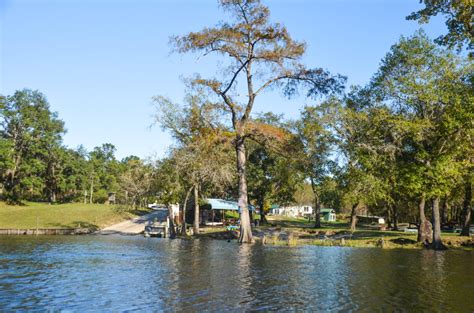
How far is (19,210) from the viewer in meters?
71.8

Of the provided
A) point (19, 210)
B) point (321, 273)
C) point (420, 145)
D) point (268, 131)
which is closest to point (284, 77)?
point (268, 131)

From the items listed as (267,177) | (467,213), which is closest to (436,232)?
(467,213)

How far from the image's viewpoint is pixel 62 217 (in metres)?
66.1

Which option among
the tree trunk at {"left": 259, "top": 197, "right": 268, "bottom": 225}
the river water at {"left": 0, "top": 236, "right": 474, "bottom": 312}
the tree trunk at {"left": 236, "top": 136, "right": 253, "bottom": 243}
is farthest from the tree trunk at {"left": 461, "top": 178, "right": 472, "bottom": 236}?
the tree trunk at {"left": 259, "top": 197, "right": 268, "bottom": 225}

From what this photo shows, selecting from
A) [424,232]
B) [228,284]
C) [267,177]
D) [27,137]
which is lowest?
[228,284]

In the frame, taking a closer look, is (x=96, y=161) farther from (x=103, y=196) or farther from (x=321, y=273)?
(x=321, y=273)

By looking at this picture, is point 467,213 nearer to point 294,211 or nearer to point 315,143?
point 315,143

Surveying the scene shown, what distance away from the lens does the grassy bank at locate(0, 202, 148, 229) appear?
60.1 metres

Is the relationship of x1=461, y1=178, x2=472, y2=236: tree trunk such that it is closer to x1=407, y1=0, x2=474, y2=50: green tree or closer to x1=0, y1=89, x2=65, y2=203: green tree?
x1=407, y1=0, x2=474, y2=50: green tree

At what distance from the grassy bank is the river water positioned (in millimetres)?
35740

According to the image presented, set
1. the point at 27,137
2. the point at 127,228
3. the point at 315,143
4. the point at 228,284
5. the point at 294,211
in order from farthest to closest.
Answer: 1. the point at 294,211
2. the point at 27,137
3. the point at 127,228
4. the point at 315,143
5. the point at 228,284

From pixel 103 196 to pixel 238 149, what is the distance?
80.2m

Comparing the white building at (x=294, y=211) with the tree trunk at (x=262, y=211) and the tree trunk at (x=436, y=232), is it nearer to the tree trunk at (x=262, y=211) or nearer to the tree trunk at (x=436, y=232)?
the tree trunk at (x=262, y=211)

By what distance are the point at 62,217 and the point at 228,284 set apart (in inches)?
2192
